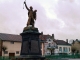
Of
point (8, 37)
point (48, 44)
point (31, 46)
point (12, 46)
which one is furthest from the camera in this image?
point (48, 44)

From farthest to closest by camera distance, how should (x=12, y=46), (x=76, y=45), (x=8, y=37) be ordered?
(x=76, y=45)
(x=8, y=37)
(x=12, y=46)

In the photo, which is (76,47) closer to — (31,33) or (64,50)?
(64,50)

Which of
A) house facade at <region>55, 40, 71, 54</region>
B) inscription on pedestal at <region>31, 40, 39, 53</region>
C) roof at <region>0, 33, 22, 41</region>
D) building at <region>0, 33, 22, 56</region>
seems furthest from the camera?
house facade at <region>55, 40, 71, 54</region>

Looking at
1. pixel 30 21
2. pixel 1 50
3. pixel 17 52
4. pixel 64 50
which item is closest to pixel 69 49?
pixel 64 50

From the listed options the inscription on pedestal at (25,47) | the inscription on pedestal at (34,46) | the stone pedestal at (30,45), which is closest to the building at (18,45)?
the inscription on pedestal at (25,47)

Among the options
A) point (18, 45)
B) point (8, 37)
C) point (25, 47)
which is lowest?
point (18, 45)

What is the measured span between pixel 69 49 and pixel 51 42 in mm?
14358

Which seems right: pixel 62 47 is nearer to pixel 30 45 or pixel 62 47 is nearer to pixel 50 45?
pixel 50 45

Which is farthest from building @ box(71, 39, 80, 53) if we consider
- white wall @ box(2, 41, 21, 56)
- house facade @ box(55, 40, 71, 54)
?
white wall @ box(2, 41, 21, 56)

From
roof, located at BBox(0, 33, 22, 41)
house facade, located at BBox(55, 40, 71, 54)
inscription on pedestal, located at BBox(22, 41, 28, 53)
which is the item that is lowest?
house facade, located at BBox(55, 40, 71, 54)

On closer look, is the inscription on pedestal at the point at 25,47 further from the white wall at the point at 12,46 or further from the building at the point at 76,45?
the building at the point at 76,45

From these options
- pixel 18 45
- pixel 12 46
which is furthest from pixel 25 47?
pixel 18 45

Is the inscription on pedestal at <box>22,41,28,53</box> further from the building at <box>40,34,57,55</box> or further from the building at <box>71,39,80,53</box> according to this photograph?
the building at <box>71,39,80,53</box>

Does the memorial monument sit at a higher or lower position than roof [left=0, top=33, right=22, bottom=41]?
lower
